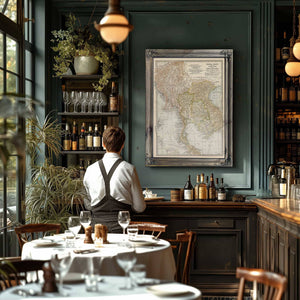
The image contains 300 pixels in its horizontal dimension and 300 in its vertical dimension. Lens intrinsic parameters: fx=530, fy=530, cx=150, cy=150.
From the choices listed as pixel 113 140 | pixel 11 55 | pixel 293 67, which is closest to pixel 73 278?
pixel 113 140

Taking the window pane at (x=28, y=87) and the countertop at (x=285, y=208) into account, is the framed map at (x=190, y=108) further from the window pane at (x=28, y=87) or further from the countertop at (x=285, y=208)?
the window pane at (x=28, y=87)

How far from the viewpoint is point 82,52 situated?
5.98m

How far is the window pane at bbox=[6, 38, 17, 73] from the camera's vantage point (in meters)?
4.88

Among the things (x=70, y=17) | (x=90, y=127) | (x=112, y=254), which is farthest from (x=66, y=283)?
(x=70, y=17)

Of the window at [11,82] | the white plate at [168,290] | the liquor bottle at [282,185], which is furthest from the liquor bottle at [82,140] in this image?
the white plate at [168,290]

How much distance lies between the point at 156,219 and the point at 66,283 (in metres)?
3.16

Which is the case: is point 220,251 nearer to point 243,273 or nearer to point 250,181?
point 250,181

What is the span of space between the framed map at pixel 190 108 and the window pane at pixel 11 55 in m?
1.68

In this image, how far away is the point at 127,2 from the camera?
618cm

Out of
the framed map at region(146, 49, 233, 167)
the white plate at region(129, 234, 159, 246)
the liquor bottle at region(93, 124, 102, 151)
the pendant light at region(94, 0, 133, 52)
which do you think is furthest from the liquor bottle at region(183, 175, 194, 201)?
the pendant light at region(94, 0, 133, 52)

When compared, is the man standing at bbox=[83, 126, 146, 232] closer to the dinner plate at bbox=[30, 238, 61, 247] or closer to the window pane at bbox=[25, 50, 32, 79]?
the dinner plate at bbox=[30, 238, 61, 247]

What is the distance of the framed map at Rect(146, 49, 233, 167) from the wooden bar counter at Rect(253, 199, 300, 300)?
1.02 metres

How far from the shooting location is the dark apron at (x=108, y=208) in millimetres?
4312

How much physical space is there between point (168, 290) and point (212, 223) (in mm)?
3321
